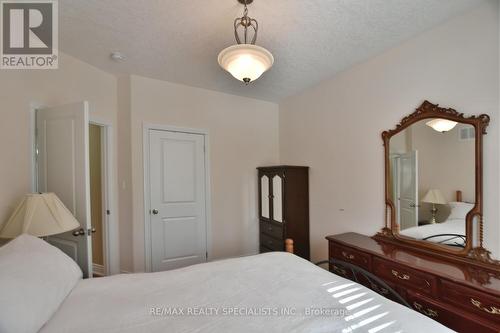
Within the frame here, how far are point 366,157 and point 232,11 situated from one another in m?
1.95

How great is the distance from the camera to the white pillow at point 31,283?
991 mm

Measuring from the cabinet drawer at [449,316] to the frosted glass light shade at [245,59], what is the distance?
6.51 ft

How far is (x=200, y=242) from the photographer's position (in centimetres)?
351

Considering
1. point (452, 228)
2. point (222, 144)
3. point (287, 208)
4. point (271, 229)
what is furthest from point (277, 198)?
point (452, 228)

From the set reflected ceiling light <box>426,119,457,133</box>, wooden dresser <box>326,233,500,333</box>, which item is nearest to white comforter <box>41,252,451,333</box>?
wooden dresser <box>326,233,500,333</box>

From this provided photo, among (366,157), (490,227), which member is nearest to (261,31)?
(366,157)

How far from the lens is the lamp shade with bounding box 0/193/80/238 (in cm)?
172

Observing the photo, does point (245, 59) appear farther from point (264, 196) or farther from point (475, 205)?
point (264, 196)

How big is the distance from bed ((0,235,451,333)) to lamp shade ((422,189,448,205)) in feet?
3.92

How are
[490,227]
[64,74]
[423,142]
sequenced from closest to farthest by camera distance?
[490,227]
[423,142]
[64,74]

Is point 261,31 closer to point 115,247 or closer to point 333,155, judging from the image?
point 333,155

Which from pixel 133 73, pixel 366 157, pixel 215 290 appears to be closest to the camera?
pixel 215 290

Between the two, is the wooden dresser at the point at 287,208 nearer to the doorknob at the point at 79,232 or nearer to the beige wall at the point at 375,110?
the beige wall at the point at 375,110

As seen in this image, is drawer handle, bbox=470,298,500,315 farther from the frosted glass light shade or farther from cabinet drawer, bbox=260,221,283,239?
cabinet drawer, bbox=260,221,283,239
